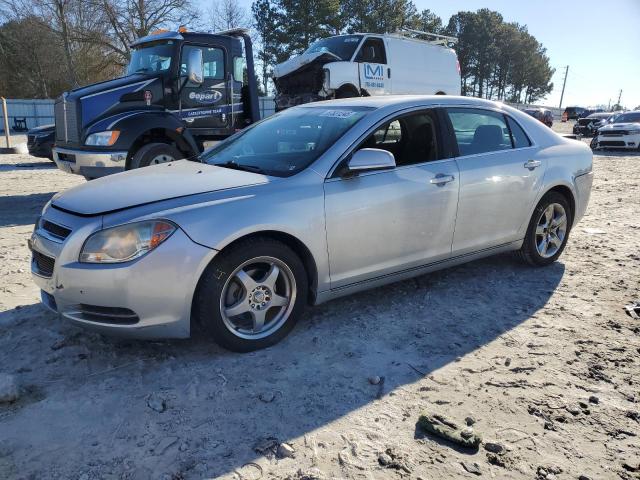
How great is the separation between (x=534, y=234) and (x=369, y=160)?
2.13m

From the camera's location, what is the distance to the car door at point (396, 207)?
134 inches

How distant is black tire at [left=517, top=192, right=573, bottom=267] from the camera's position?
462 centimetres

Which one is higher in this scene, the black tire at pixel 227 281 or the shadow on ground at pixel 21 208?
the black tire at pixel 227 281

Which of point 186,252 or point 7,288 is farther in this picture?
point 7,288

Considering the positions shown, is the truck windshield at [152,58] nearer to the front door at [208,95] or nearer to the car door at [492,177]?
the front door at [208,95]

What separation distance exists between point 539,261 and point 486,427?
8.87 ft

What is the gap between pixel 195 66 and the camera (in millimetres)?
8125

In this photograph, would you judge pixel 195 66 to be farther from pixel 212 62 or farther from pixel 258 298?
pixel 258 298

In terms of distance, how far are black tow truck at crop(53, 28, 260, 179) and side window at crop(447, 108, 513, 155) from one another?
186 inches

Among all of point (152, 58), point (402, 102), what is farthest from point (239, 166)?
point (152, 58)

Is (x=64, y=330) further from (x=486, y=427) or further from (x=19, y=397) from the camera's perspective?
(x=486, y=427)

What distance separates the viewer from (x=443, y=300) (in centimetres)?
408

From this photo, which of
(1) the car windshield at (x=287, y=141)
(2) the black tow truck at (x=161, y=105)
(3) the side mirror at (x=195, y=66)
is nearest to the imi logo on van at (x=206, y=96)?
(2) the black tow truck at (x=161, y=105)

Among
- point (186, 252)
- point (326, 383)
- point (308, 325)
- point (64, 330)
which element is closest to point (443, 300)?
point (308, 325)
